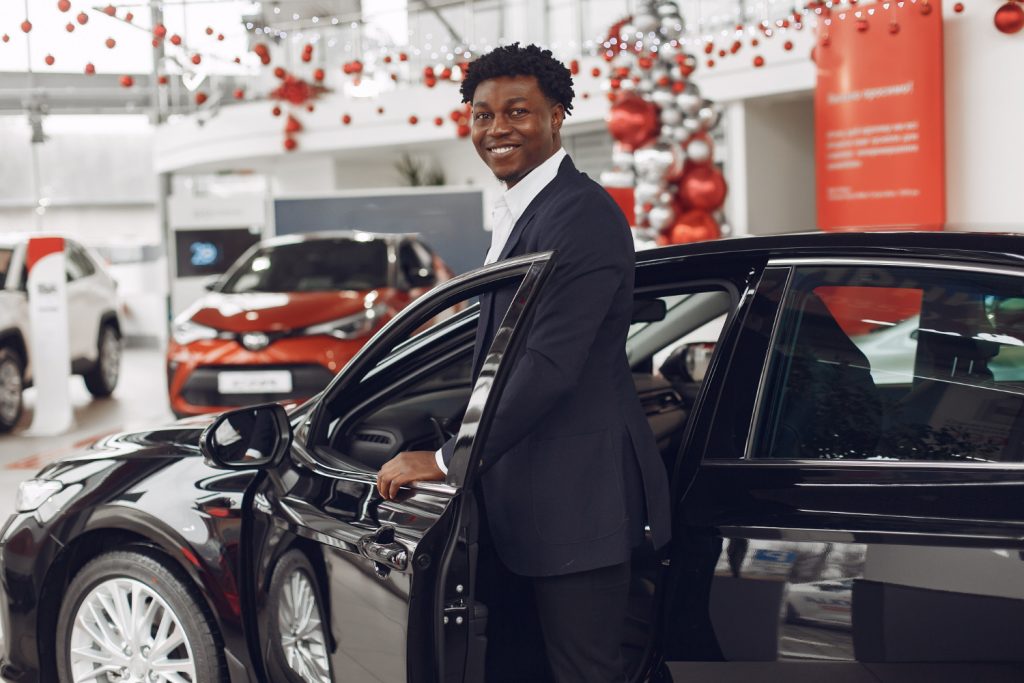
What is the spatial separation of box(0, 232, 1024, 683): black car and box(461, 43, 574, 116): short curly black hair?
0.34 metres

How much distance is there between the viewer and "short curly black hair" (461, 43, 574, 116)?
190cm

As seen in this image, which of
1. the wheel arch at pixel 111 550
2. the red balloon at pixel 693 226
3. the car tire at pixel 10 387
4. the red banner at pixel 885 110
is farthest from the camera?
the car tire at pixel 10 387

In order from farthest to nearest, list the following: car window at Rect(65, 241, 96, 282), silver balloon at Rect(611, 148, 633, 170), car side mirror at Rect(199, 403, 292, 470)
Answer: car window at Rect(65, 241, 96, 282), silver balloon at Rect(611, 148, 633, 170), car side mirror at Rect(199, 403, 292, 470)

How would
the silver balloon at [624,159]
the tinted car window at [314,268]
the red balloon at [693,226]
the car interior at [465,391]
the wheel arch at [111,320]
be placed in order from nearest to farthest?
the car interior at [465,391] → the tinted car window at [314,268] → the red balloon at [693,226] → the silver balloon at [624,159] → the wheel arch at [111,320]

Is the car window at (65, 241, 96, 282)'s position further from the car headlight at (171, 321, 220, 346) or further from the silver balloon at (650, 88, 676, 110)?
the silver balloon at (650, 88, 676, 110)

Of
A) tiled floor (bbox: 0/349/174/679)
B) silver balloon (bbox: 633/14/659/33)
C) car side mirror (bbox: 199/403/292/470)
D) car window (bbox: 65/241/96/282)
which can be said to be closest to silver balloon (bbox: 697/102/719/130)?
silver balloon (bbox: 633/14/659/33)

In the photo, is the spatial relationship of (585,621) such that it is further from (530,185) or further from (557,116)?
(557,116)

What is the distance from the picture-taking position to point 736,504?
1.90 meters

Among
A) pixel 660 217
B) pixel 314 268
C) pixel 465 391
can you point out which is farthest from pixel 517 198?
pixel 660 217

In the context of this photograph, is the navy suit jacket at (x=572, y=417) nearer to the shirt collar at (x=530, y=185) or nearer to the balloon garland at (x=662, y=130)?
the shirt collar at (x=530, y=185)

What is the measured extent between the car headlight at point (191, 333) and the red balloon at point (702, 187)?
336cm

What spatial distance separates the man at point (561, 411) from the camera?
176 cm

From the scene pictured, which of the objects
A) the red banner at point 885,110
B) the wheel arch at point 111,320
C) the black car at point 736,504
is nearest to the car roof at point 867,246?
the black car at point 736,504

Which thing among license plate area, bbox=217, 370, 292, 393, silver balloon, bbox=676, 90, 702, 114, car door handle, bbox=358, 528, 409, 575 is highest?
silver balloon, bbox=676, 90, 702, 114
